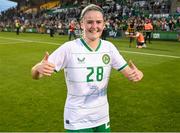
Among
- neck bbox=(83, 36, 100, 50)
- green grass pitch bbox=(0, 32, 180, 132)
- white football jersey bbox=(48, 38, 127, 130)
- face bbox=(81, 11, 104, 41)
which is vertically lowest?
green grass pitch bbox=(0, 32, 180, 132)

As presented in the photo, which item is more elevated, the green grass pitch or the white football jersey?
the white football jersey

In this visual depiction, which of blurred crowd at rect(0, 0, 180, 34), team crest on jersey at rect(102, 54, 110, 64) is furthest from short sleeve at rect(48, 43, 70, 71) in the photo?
blurred crowd at rect(0, 0, 180, 34)

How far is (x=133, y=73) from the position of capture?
4062 millimetres

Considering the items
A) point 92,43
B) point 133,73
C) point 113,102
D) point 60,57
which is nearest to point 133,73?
point 133,73

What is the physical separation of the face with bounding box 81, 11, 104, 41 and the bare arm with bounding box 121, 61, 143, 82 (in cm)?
58

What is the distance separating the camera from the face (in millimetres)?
3791

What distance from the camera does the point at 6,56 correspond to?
1792cm

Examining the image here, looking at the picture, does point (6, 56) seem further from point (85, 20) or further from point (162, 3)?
point (162, 3)

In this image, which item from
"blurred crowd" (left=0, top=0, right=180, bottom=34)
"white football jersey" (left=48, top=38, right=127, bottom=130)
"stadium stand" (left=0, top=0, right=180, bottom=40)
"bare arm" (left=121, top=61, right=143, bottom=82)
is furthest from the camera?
"stadium stand" (left=0, top=0, right=180, bottom=40)

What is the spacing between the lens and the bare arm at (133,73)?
13.3ft

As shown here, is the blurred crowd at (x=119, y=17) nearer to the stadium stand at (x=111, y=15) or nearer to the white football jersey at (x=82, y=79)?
the stadium stand at (x=111, y=15)

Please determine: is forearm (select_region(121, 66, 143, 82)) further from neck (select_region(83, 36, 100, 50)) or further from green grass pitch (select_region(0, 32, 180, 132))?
green grass pitch (select_region(0, 32, 180, 132))

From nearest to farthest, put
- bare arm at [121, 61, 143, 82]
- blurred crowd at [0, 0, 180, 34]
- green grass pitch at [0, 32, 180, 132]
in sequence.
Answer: bare arm at [121, 61, 143, 82] → green grass pitch at [0, 32, 180, 132] → blurred crowd at [0, 0, 180, 34]

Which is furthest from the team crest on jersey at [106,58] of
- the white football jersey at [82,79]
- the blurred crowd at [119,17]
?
the blurred crowd at [119,17]
